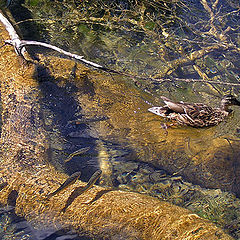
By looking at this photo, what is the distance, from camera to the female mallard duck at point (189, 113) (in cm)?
475

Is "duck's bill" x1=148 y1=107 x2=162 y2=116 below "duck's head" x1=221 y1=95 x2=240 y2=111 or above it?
above

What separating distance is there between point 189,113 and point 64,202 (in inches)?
107

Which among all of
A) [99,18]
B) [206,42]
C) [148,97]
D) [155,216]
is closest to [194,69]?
[206,42]

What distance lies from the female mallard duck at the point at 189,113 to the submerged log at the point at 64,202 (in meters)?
1.69

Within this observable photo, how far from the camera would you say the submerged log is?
11.1 feet

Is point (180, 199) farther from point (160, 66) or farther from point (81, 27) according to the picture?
point (81, 27)

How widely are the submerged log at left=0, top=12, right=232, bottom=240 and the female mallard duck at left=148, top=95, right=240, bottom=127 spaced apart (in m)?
1.69

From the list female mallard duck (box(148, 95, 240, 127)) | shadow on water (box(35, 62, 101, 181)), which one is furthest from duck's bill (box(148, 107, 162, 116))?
shadow on water (box(35, 62, 101, 181))

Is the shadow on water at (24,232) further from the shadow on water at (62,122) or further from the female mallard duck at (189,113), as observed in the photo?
the female mallard duck at (189,113)

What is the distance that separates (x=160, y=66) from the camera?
6.43 m

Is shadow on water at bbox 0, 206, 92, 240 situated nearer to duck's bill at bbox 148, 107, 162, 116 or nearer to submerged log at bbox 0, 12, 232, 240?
submerged log at bbox 0, 12, 232, 240

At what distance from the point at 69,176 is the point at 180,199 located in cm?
183

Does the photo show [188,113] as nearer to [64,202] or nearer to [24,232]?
[64,202]

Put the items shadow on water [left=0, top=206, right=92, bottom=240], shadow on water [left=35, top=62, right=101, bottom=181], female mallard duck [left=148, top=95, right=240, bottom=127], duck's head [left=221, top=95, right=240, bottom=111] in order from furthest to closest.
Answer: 1. duck's head [left=221, top=95, right=240, bottom=111]
2. female mallard duck [left=148, top=95, right=240, bottom=127]
3. shadow on water [left=35, top=62, right=101, bottom=181]
4. shadow on water [left=0, top=206, right=92, bottom=240]
